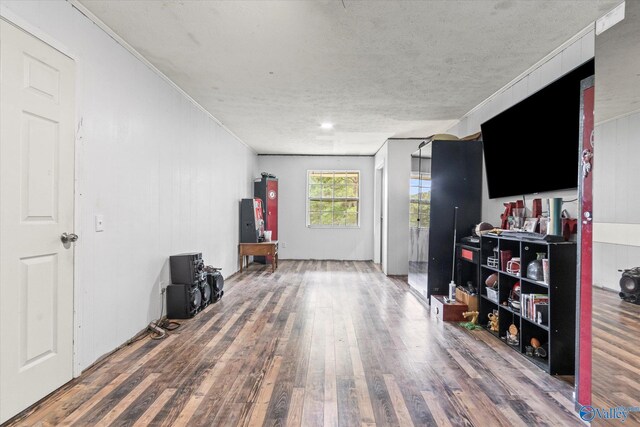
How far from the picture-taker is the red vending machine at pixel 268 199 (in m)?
7.99

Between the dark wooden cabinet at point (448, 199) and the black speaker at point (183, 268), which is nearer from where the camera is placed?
the black speaker at point (183, 268)

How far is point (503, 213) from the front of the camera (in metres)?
3.69

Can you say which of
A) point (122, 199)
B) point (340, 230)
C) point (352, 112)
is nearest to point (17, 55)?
point (122, 199)

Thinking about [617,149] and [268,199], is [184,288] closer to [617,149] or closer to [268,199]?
[617,149]

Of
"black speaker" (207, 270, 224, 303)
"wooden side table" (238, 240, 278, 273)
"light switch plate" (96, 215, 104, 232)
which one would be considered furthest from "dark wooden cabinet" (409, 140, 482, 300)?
"light switch plate" (96, 215, 104, 232)

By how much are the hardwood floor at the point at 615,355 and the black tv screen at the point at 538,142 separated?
150 centimetres

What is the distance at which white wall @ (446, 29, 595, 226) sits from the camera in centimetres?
272

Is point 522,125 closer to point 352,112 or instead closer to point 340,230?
point 352,112

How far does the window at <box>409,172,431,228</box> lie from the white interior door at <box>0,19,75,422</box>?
400cm

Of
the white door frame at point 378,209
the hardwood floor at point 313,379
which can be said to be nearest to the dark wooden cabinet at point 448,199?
the hardwood floor at point 313,379

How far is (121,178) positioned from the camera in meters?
2.95

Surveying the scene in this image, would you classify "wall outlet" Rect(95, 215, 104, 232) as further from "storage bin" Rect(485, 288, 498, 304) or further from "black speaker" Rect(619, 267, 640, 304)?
"storage bin" Rect(485, 288, 498, 304)

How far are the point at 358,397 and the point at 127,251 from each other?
235 centimetres

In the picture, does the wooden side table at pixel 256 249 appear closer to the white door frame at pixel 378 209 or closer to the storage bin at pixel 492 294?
the white door frame at pixel 378 209
